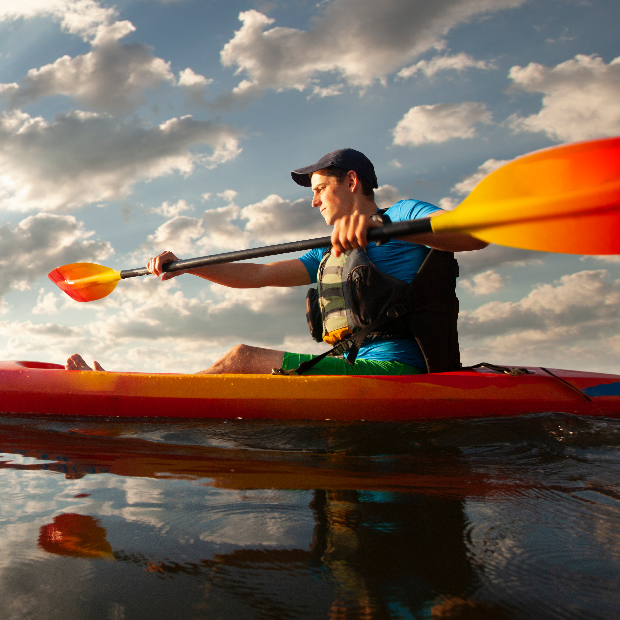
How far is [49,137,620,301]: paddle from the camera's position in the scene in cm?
196

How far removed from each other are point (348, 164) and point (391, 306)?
900 mm

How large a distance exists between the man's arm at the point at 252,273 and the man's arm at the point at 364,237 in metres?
1.14

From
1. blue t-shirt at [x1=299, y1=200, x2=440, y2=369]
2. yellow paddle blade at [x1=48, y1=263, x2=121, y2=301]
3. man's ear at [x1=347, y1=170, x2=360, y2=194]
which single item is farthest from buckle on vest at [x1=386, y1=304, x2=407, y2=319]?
yellow paddle blade at [x1=48, y1=263, x2=121, y2=301]

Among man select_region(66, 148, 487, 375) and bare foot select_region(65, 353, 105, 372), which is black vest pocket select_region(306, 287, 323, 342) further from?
bare foot select_region(65, 353, 105, 372)

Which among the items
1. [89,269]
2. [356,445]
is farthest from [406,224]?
[89,269]

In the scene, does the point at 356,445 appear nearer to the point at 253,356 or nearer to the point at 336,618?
the point at 253,356

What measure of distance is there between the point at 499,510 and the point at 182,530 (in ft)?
2.61

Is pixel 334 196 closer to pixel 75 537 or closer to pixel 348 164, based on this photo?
pixel 348 164

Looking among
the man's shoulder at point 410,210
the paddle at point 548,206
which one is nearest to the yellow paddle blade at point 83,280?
the man's shoulder at point 410,210

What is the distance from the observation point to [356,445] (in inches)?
88.4

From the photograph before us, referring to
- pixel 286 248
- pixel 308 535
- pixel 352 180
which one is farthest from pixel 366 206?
pixel 308 535

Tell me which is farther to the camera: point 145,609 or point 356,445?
point 356,445

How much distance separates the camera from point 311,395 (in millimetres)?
2699

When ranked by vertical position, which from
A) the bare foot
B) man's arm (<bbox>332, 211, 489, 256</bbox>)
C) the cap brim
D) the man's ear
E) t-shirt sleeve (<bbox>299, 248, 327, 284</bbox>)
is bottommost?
the bare foot
